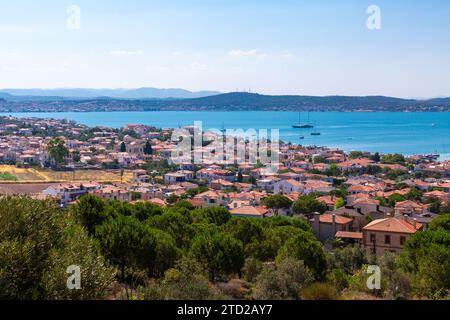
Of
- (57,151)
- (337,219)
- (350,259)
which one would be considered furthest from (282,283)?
(57,151)

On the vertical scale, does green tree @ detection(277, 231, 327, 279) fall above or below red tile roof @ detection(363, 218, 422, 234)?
above

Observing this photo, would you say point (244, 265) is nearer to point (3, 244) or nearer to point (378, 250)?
point (3, 244)

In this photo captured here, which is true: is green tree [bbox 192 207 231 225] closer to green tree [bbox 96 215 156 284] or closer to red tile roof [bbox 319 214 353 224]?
red tile roof [bbox 319 214 353 224]

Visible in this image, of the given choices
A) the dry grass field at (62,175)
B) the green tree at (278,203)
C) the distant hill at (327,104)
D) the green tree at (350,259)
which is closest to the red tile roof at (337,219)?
the green tree at (278,203)

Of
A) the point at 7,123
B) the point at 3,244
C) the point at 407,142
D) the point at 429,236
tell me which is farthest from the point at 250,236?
the point at 7,123

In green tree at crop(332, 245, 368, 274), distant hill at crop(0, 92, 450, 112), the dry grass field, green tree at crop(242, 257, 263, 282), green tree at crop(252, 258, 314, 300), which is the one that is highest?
distant hill at crop(0, 92, 450, 112)

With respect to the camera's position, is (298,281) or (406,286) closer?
(298,281)

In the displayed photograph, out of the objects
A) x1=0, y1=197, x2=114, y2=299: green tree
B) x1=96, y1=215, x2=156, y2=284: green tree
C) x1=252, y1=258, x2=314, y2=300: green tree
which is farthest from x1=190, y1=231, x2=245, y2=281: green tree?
x1=0, y1=197, x2=114, y2=299: green tree

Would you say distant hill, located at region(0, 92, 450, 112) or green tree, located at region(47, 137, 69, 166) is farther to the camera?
distant hill, located at region(0, 92, 450, 112)
